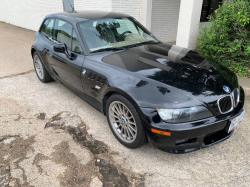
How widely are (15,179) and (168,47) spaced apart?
2.85 metres

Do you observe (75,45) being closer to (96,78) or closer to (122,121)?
(96,78)

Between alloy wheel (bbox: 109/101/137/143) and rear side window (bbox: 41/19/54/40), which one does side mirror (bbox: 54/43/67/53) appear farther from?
alloy wheel (bbox: 109/101/137/143)

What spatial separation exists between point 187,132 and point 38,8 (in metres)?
12.0

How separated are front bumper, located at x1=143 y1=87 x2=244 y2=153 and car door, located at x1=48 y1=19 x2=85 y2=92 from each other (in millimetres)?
1502

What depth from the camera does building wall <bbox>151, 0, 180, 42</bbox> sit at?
8.42 m

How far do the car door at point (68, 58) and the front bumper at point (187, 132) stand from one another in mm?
1502

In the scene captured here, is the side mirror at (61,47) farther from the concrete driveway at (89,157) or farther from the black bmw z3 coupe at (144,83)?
the concrete driveway at (89,157)

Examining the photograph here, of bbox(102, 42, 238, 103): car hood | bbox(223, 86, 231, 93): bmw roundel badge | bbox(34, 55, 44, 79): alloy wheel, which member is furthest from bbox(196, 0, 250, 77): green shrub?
bbox(34, 55, 44, 79): alloy wheel

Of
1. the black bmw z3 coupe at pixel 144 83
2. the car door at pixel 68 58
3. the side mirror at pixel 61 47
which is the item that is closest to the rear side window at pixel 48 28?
the car door at pixel 68 58

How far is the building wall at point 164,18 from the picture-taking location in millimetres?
8416

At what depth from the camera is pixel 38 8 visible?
11.6m

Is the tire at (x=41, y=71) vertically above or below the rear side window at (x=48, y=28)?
below

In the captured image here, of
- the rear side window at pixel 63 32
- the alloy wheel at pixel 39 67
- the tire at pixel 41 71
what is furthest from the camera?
the alloy wheel at pixel 39 67

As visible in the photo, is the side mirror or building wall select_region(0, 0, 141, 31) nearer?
the side mirror
